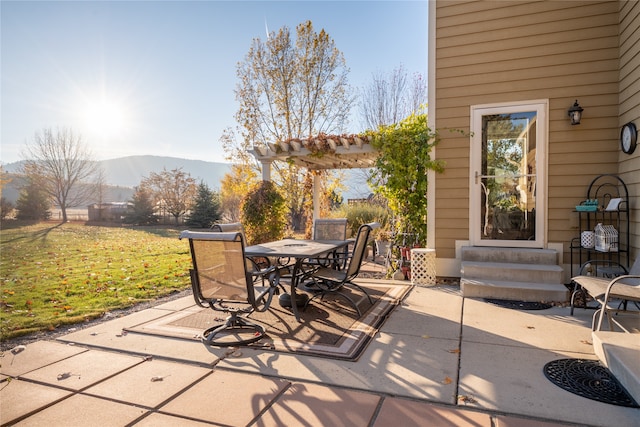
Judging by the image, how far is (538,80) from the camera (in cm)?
493

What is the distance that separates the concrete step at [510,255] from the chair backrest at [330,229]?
172cm

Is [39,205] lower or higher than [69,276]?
higher

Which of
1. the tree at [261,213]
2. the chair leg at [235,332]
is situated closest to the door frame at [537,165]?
the chair leg at [235,332]

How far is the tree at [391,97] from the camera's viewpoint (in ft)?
41.1

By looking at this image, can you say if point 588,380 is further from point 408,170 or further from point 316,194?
point 316,194

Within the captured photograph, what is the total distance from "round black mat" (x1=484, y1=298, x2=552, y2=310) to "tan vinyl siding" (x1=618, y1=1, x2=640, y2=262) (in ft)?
3.85

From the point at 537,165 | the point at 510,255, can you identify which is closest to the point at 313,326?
the point at 510,255

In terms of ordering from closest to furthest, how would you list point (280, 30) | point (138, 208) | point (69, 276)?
1. point (69, 276)
2. point (280, 30)
3. point (138, 208)

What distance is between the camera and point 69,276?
5785 millimetres

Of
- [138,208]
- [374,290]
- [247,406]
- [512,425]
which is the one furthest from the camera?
[138,208]

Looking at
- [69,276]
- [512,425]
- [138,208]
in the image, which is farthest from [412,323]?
[138,208]

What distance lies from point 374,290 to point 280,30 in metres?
9.89

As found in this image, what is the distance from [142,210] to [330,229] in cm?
1247

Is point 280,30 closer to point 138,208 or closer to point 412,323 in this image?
point 138,208
